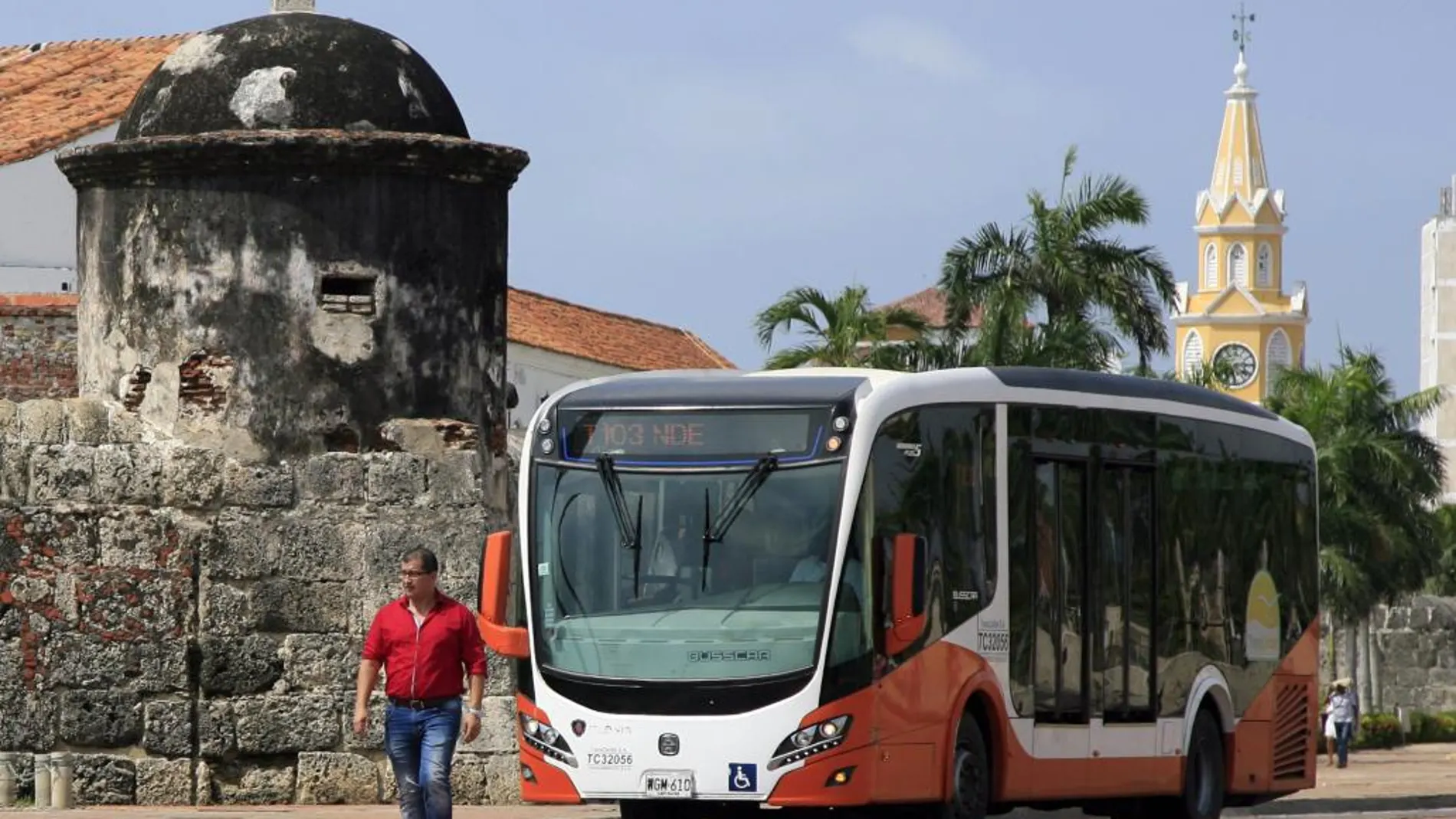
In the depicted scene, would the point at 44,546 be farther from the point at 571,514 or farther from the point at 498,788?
the point at 571,514

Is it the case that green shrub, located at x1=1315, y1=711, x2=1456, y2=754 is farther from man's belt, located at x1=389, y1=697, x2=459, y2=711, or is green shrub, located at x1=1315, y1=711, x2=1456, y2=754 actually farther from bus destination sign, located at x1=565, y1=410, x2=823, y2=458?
man's belt, located at x1=389, y1=697, x2=459, y2=711

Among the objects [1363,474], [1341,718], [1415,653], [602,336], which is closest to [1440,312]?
[1415,653]

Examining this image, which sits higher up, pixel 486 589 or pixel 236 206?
pixel 236 206

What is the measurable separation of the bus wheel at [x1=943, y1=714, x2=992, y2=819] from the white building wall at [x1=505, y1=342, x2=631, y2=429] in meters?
27.2

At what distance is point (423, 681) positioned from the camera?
13820mm

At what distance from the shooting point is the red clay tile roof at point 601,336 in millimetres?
45375

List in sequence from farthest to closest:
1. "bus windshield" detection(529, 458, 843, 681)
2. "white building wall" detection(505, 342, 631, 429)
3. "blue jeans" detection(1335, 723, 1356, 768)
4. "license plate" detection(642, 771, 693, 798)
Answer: "white building wall" detection(505, 342, 631, 429)
"blue jeans" detection(1335, 723, 1356, 768)
"bus windshield" detection(529, 458, 843, 681)
"license plate" detection(642, 771, 693, 798)

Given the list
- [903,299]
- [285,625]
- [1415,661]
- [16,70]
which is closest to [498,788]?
[285,625]

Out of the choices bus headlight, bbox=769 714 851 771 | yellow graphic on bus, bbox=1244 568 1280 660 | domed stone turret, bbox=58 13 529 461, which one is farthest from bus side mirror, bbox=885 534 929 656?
domed stone turret, bbox=58 13 529 461

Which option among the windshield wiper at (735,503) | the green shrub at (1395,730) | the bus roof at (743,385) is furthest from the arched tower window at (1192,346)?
the windshield wiper at (735,503)

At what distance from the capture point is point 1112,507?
1755 centimetres

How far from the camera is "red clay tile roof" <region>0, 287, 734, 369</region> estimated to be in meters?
45.4

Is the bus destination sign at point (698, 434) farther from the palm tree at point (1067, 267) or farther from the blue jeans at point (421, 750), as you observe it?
the palm tree at point (1067, 267)

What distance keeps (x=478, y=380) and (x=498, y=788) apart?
2.79 meters
